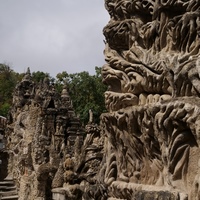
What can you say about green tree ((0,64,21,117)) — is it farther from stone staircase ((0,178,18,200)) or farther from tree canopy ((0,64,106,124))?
stone staircase ((0,178,18,200))

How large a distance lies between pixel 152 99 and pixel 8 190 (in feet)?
41.9

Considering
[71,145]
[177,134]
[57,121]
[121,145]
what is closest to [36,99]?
[57,121]

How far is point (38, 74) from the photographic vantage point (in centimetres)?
3691

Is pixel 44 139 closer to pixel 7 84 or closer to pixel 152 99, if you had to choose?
pixel 152 99

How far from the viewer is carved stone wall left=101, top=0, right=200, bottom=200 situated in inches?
101

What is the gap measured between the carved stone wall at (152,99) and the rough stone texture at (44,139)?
21.5 ft

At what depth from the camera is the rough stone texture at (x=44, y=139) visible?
10.2 m

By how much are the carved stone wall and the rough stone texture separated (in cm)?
655

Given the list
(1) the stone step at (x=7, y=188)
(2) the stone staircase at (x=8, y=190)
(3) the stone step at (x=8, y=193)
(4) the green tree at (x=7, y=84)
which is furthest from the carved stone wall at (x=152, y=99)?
(4) the green tree at (x=7, y=84)

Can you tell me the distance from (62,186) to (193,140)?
5229mm

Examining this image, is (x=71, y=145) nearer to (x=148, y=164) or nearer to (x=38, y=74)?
(x=148, y=164)

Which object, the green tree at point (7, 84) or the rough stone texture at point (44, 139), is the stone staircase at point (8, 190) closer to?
the rough stone texture at point (44, 139)

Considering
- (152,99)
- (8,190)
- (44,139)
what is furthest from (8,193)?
(152,99)

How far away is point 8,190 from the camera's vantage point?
48.9ft
